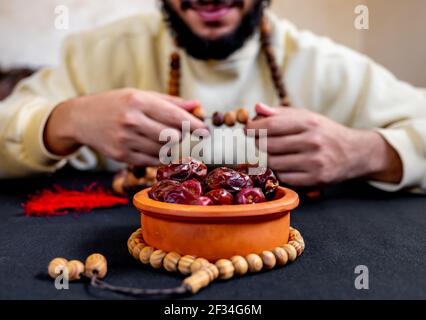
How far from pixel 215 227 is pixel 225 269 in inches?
1.7

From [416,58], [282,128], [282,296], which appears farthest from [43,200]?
[416,58]

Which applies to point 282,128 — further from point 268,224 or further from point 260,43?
point 260,43

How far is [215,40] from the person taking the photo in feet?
3.60

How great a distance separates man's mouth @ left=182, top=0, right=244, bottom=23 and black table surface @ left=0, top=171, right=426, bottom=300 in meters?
0.51

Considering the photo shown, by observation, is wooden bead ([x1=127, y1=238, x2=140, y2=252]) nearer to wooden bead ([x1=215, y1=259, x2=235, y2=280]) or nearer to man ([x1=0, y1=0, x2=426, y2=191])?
wooden bead ([x1=215, y1=259, x2=235, y2=280])

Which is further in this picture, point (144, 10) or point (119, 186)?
point (144, 10)

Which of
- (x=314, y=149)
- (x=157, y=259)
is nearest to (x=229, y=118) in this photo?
(x=314, y=149)

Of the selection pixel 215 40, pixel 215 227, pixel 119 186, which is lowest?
pixel 119 186

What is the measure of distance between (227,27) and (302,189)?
469 millimetres

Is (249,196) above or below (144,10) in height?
below

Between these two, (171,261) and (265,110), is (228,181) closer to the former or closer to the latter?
(171,261)

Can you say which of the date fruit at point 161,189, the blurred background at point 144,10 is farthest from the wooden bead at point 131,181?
the blurred background at point 144,10

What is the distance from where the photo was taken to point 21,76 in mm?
1716

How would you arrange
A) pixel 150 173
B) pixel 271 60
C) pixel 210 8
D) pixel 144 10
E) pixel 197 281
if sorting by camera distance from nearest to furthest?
pixel 197 281 < pixel 150 173 < pixel 210 8 < pixel 271 60 < pixel 144 10
